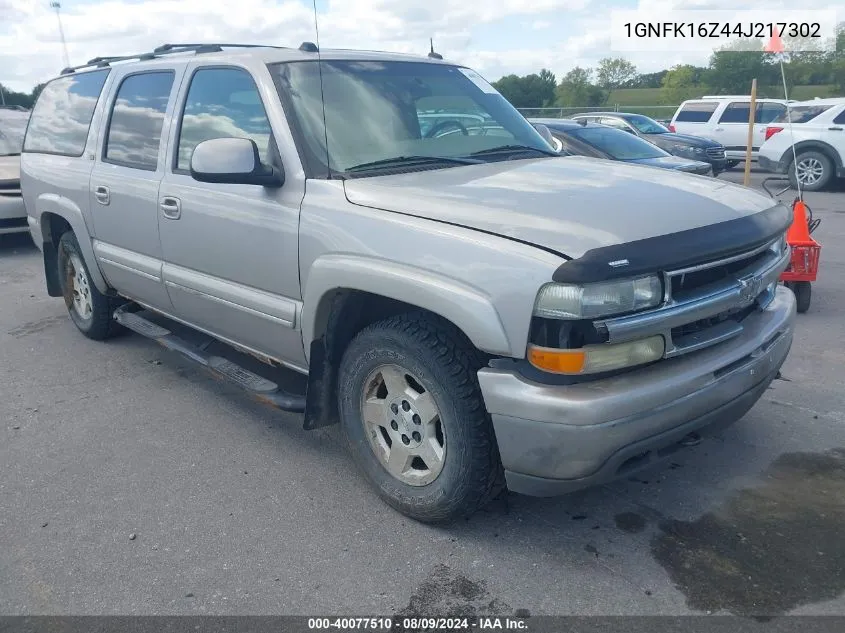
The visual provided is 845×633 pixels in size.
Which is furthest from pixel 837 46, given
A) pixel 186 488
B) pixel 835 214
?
pixel 186 488

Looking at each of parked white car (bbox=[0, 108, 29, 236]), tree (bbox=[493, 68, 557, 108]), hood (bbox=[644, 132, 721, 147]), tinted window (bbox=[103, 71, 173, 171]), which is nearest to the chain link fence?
tree (bbox=[493, 68, 557, 108])

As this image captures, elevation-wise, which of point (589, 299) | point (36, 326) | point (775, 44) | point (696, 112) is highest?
point (775, 44)

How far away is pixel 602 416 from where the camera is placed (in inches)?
99.1

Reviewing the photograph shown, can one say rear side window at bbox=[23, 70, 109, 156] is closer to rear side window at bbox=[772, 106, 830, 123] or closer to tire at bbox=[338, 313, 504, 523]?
tire at bbox=[338, 313, 504, 523]

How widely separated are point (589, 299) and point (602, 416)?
0.39 meters

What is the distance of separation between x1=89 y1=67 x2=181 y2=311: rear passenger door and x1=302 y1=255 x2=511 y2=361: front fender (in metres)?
1.52

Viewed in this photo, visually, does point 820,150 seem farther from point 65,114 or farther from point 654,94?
point 654,94

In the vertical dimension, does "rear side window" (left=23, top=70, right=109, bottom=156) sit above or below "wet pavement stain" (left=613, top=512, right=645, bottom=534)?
above

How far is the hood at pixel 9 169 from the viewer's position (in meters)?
9.77

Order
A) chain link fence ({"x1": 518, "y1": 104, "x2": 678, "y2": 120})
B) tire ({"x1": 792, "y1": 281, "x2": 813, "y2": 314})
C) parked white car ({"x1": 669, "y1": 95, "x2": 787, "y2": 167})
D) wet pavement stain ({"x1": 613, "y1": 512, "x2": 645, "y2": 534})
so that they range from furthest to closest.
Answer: chain link fence ({"x1": 518, "y1": 104, "x2": 678, "y2": 120}) → parked white car ({"x1": 669, "y1": 95, "x2": 787, "y2": 167}) → tire ({"x1": 792, "y1": 281, "x2": 813, "y2": 314}) → wet pavement stain ({"x1": 613, "y1": 512, "x2": 645, "y2": 534})

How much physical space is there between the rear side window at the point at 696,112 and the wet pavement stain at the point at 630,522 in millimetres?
17139

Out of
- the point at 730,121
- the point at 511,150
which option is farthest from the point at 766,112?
the point at 511,150

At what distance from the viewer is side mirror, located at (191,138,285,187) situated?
129 inches

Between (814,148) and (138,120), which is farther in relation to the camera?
(814,148)
